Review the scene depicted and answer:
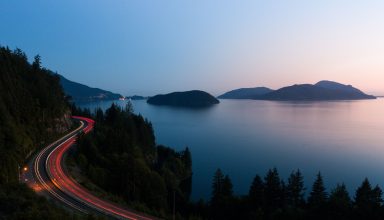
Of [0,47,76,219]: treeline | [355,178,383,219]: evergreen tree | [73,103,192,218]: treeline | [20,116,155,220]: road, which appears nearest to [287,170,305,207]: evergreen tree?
[355,178,383,219]: evergreen tree

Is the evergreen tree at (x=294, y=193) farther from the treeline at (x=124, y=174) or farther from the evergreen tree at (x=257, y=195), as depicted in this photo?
the treeline at (x=124, y=174)

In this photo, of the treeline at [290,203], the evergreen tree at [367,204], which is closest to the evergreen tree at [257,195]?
the treeline at [290,203]

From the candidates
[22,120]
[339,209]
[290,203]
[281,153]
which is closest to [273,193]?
[290,203]

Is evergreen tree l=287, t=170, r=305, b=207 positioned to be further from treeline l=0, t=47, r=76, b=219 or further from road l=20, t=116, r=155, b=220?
treeline l=0, t=47, r=76, b=219

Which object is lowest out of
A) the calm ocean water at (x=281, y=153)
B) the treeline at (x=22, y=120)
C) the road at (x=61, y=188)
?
the calm ocean water at (x=281, y=153)

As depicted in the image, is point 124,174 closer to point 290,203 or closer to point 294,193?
point 290,203
